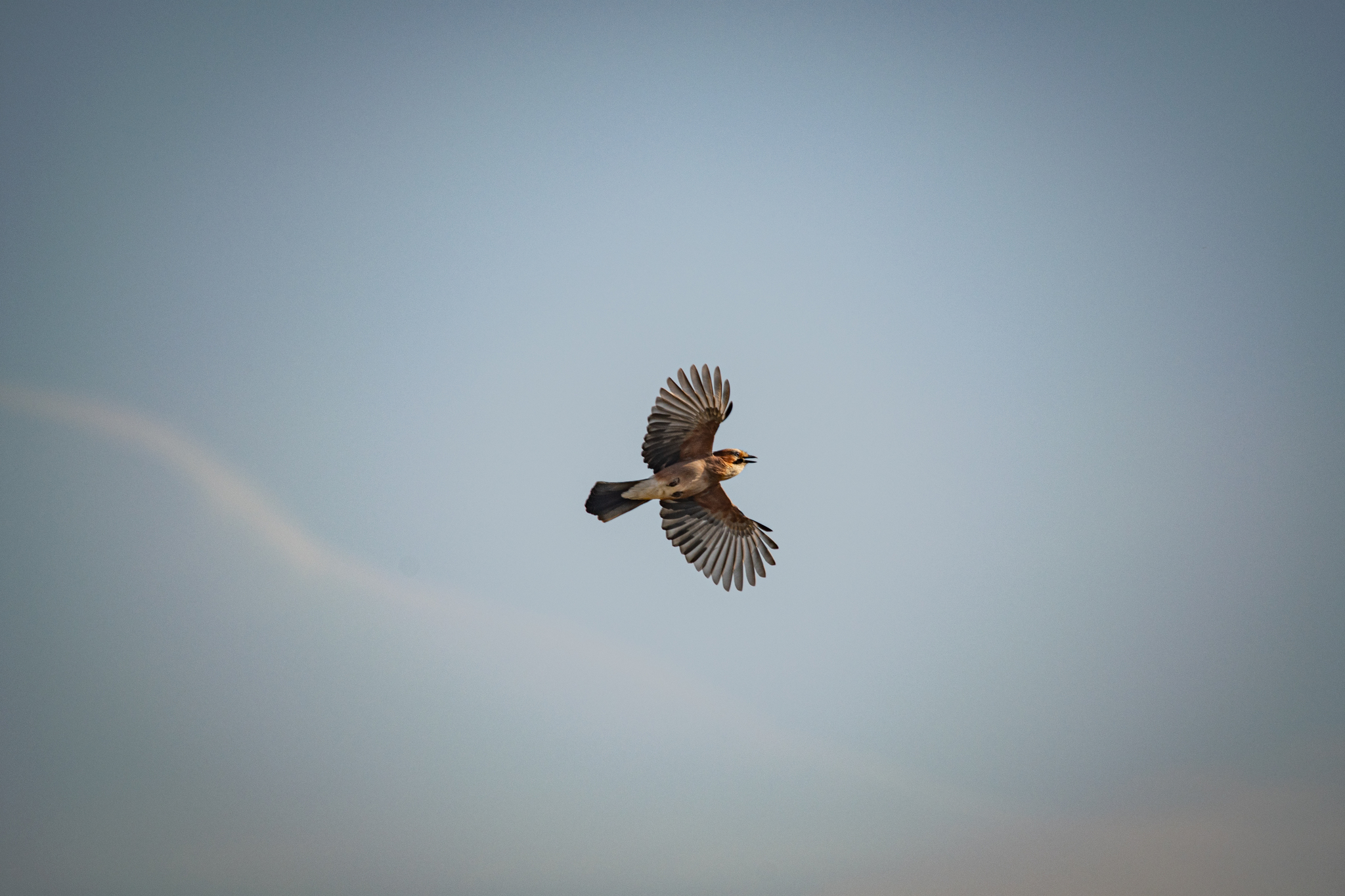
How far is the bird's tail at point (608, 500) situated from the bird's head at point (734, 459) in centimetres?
95

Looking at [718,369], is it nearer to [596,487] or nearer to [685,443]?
[685,443]

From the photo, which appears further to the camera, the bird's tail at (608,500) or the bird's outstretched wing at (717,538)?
the bird's outstretched wing at (717,538)

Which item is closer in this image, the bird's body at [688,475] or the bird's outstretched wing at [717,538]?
the bird's body at [688,475]

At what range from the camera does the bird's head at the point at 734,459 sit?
40.6 feet

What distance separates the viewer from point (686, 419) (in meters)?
12.4

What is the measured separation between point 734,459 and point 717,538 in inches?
46.9

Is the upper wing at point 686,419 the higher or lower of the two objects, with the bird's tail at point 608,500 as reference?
higher

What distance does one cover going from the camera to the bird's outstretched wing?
13.0 meters

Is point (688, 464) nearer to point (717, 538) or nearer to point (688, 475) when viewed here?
point (688, 475)

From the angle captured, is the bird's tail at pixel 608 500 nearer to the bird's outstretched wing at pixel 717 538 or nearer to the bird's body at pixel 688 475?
the bird's body at pixel 688 475

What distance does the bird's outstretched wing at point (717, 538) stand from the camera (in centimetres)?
1304

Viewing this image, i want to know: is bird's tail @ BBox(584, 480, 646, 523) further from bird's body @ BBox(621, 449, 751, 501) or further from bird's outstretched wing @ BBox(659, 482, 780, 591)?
bird's outstretched wing @ BBox(659, 482, 780, 591)

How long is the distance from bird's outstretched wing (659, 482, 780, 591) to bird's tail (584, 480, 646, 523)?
2.36 ft

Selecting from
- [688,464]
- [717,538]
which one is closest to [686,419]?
[688,464]
